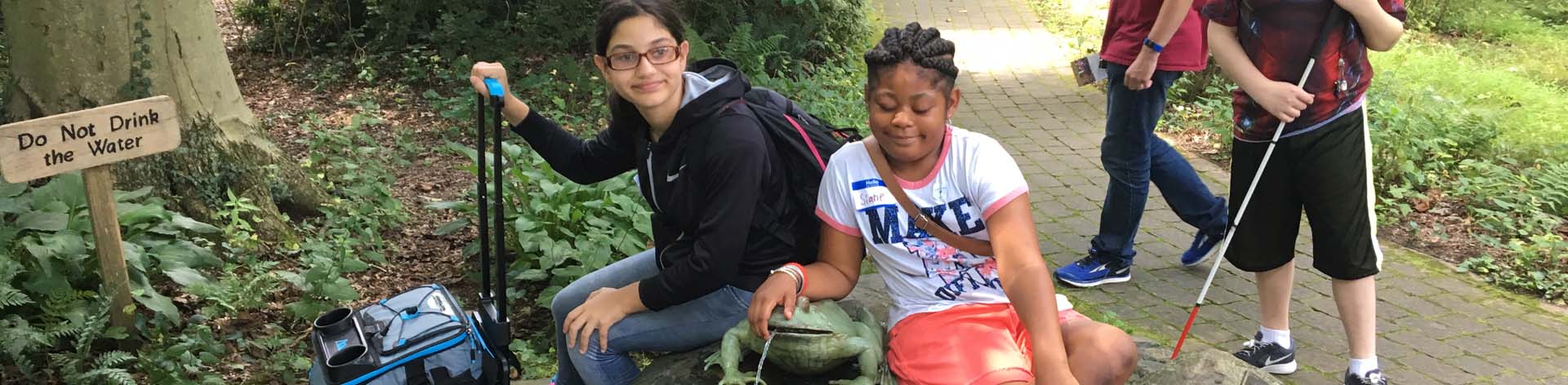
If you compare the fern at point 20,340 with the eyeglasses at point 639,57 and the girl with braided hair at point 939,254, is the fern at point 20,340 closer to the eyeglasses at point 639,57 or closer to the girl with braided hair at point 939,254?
the eyeglasses at point 639,57

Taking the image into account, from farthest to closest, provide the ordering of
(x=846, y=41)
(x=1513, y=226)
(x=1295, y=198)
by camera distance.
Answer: (x=846, y=41) < (x=1513, y=226) < (x=1295, y=198)

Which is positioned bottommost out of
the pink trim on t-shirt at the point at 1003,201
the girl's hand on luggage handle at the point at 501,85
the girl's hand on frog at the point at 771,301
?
the girl's hand on frog at the point at 771,301

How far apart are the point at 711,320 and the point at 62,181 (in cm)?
295

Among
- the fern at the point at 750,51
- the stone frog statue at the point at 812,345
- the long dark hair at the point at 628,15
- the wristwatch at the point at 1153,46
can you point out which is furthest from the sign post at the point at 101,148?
the fern at the point at 750,51

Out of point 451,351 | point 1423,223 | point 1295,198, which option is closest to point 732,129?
point 451,351

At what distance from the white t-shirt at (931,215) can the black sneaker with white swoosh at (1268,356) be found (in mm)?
1492

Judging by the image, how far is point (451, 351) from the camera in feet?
9.59

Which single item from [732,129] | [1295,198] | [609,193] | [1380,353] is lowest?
[1380,353]

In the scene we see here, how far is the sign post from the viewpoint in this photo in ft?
10.5

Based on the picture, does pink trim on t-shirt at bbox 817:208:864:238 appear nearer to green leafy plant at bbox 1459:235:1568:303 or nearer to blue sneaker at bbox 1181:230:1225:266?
blue sneaker at bbox 1181:230:1225:266

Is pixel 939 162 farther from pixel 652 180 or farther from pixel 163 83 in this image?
pixel 163 83

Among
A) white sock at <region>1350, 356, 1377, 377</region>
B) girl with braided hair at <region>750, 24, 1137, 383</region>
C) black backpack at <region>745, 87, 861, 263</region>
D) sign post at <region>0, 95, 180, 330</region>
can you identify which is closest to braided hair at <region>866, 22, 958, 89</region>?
girl with braided hair at <region>750, 24, 1137, 383</region>

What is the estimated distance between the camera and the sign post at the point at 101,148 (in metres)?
3.21

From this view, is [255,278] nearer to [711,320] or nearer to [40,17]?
[40,17]
